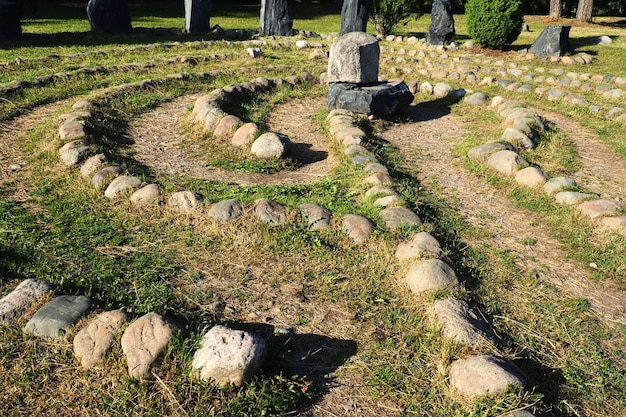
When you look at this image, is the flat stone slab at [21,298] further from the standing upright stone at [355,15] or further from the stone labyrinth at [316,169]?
the standing upright stone at [355,15]

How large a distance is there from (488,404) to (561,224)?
2827 mm

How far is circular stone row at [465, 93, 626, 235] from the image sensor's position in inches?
205

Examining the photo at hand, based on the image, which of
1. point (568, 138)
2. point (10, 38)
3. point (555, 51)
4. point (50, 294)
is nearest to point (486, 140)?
point (568, 138)

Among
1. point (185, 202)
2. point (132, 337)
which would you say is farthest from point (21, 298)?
point (185, 202)

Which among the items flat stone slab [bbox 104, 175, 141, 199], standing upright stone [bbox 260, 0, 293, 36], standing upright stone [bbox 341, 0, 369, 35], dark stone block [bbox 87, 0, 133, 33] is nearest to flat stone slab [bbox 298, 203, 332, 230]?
flat stone slab [bbox 104, 175, 141, 199]

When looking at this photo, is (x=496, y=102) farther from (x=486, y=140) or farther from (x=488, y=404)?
(x=488, y=404)

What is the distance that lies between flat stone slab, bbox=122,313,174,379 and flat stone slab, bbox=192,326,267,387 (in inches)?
8.7

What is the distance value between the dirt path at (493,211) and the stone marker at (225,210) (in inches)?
87.2

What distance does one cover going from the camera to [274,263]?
14.0 ft

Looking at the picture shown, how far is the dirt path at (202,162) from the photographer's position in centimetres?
610

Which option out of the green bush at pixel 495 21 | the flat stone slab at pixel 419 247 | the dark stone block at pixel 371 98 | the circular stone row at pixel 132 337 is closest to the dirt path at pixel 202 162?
the dark stone block at pixel 371 98

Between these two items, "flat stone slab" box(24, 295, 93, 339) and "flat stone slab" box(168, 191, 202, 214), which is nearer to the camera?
"flat stone slab" box(24, 295, 93, 339)

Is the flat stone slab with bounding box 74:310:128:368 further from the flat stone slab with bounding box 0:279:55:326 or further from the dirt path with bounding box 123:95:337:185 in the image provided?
the dirt path with bounding box 123:95:337:185

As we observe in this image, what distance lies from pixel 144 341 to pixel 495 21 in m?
13.5
